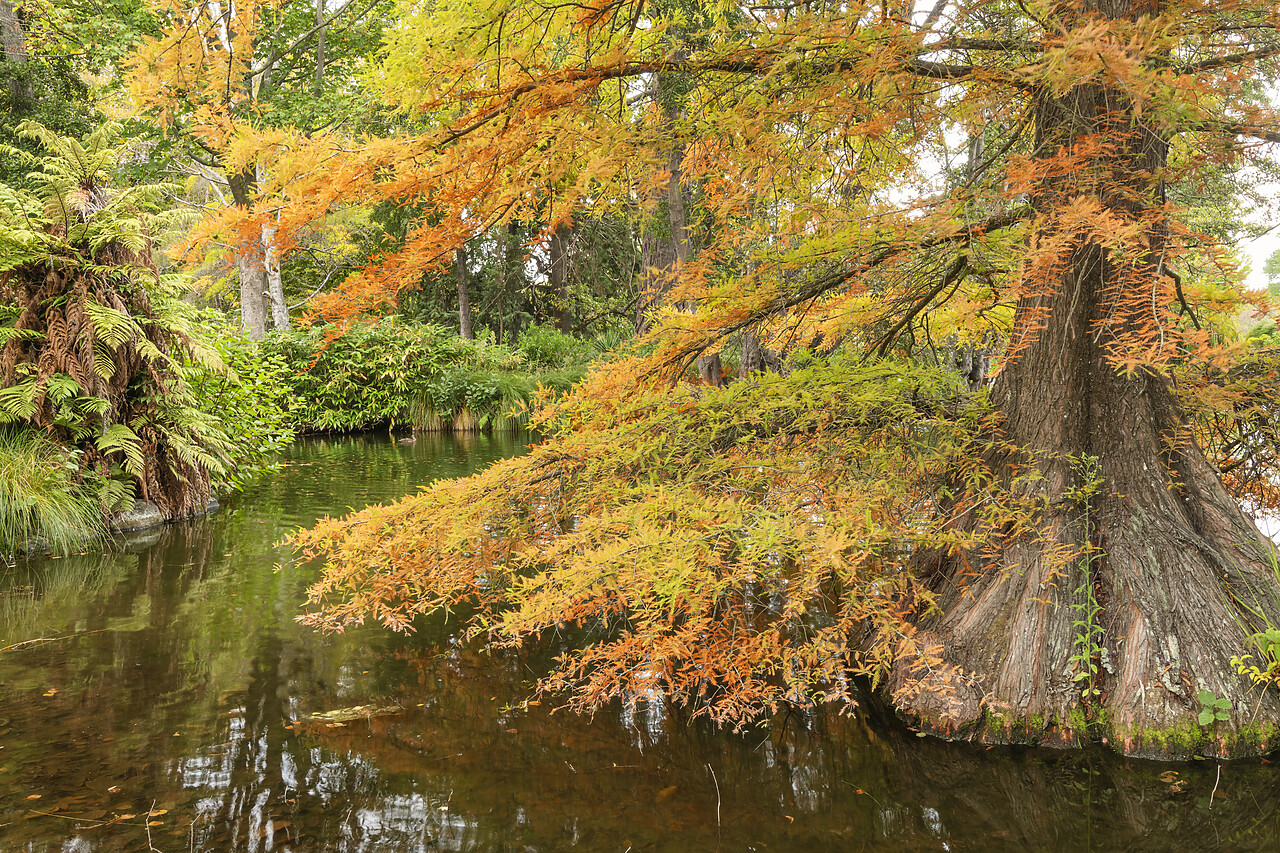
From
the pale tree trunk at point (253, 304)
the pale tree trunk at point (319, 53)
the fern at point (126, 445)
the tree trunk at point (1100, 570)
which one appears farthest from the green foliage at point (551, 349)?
the tree trunk at point (1100, 570)

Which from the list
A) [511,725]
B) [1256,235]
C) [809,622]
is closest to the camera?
[1256,235]

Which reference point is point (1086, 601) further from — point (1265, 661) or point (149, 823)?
point (149, 823)

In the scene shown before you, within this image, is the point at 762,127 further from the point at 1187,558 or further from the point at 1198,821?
the point at 1198,821

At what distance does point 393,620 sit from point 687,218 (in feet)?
22.6

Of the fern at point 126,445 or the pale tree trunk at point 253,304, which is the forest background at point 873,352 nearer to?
the fern at point 126,445

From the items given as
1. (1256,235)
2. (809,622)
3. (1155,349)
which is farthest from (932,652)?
(1256,235)

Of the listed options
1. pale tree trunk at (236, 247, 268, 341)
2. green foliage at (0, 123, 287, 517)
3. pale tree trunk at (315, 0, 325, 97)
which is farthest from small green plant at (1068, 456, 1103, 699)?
pale tree trunk at (236, 247, 268, 341)

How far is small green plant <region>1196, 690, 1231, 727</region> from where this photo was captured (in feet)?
11.4

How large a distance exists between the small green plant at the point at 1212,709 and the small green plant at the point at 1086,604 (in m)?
0.39

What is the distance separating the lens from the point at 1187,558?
376cm

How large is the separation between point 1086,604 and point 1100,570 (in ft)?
0.73

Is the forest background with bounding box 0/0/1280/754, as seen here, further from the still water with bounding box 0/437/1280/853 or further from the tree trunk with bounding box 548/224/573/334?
the tree trunk with bounding box 548/224/573/334

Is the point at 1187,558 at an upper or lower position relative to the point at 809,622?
upper

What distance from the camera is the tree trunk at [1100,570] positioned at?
3523 mm
